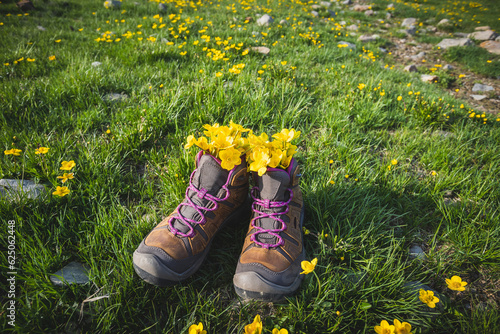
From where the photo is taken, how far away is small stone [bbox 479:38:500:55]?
6431mm

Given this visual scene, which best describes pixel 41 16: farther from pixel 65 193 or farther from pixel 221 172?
pixel 221 172

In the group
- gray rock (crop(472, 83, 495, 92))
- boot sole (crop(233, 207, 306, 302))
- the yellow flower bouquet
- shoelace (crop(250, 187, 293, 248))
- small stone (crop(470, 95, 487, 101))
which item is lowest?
small stone (crop(470, 95, 487, 101))

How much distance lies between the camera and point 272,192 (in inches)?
64.4

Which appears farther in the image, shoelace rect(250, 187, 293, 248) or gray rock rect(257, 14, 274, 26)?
gray rock rect(257, 14, 274, 26)

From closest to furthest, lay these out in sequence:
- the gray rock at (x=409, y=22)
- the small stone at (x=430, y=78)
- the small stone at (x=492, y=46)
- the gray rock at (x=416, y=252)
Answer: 1. the gray rock at (x=416, y=252)
2. the small stone at (x=430, y=78)
3. the small stone at (x=492, y=46)
4. the gray rock at (x=409, y=22)

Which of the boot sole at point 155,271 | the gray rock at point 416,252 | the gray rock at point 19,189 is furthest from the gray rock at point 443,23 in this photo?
the gray rock at point 19,189

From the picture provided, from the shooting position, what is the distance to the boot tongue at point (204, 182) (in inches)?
62.9

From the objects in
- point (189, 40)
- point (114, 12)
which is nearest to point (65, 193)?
point (189, 40)

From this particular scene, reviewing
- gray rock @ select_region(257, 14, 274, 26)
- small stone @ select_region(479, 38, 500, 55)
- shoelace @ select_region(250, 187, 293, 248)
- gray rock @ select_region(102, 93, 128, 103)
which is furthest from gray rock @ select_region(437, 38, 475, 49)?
gray rock @ select_region(102, 93, 128, 103)

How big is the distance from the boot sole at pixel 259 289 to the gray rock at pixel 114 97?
272 centimetres

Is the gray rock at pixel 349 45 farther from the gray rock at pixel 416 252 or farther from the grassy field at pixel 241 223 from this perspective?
the gray rock at pixel 416 252

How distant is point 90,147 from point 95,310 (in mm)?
1517

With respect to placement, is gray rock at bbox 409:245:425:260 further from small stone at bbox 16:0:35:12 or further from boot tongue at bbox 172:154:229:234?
small stone at bbox 16:0:35:12

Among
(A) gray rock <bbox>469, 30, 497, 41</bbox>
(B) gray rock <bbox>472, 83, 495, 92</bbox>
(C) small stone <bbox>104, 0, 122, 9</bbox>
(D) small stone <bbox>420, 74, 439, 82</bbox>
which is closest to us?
(B) gray rock <bbox>472, 83, 495, 92</bbox>
